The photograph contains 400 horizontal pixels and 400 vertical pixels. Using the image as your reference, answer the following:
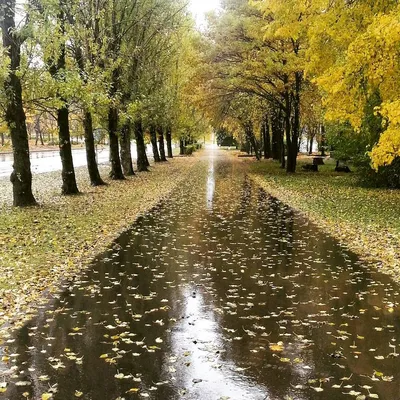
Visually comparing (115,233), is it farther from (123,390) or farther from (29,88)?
(123,390)

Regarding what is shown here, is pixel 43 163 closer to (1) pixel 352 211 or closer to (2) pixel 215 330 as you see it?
(1) pixel 352 211

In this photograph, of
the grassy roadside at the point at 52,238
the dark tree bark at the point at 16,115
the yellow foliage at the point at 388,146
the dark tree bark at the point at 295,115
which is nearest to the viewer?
the grassy roadside at the point at 52,238

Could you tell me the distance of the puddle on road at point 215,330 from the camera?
4.18 meters

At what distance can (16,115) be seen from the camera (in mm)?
14008

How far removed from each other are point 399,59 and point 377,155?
2416 millimetres

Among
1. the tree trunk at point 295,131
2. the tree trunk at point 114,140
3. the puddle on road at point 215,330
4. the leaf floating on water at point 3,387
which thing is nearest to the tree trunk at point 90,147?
the tree trunk at point 114,140

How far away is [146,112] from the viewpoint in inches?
1022

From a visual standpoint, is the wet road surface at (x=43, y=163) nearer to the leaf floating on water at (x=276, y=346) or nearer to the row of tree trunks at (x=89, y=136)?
the row of tree trunks at (x=89, y=136)

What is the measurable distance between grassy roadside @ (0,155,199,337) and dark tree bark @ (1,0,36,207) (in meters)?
0.72

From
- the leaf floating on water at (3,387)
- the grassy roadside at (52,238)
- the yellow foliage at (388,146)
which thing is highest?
the yellow foliage at (388,146)

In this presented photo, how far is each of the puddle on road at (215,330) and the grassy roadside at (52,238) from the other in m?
0.41

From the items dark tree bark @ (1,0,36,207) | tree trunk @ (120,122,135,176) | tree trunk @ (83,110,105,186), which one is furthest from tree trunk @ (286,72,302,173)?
dark tree bark @ (1,0,36,207)

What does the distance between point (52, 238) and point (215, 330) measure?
6.03 meters

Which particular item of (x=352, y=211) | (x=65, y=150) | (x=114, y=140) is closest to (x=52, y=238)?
(x=65, y=150)
